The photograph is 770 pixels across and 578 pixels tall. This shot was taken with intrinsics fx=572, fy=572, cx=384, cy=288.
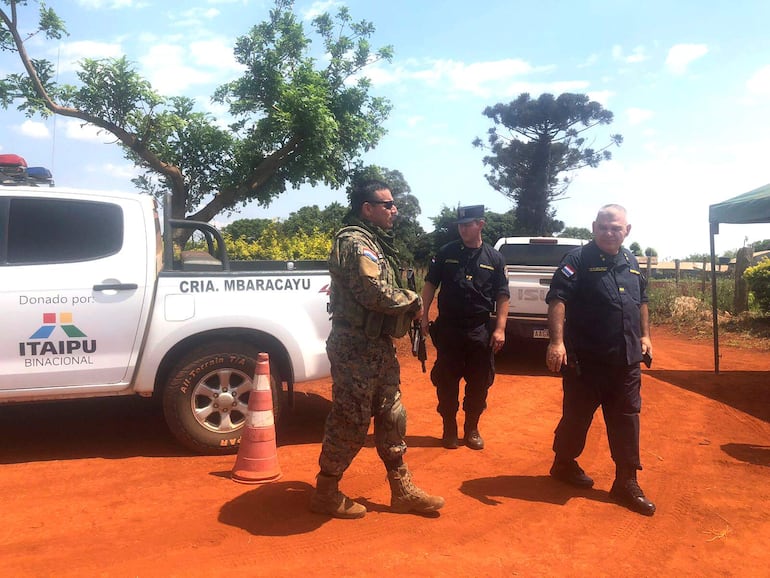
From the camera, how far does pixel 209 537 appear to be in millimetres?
3031

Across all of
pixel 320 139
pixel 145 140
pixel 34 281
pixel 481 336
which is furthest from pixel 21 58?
pixel 481 336

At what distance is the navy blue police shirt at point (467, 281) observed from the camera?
463cm

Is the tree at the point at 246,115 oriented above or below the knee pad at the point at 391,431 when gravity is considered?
above

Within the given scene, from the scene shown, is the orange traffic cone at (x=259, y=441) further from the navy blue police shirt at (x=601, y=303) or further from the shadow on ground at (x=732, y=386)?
the shadow on ground at (x=732, y=386)

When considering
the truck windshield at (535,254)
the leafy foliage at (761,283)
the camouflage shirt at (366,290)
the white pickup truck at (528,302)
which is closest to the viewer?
the camouflage shirt at (366,290)

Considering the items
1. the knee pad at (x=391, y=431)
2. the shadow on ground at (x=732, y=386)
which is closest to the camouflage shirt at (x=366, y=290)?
the knee pad at (x=391, y=431)

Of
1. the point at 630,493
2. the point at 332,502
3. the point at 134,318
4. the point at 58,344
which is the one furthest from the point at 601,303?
the point at 58,344

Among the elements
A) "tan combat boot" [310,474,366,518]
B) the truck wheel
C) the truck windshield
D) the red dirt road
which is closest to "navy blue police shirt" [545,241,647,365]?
the red dirt road

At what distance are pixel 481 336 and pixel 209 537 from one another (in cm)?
252

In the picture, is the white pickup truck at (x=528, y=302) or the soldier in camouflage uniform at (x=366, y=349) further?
the white pickup truck at (x=528, y=302)

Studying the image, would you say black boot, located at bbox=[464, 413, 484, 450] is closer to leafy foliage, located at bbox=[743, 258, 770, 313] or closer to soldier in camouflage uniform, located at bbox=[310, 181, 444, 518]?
soldier in camouflage uniform, located at bbox=[310, 181, 444, 518]

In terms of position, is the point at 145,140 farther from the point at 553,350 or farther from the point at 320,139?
the point at 553,350

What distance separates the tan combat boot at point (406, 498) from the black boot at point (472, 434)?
137 centimetres

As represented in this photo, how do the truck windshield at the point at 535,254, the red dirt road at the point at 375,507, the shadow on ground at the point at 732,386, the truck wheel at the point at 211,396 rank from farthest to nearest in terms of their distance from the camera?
the truck windshield at the point at 535,254 < the shadow on ground at the point at 732,386 < the truck wheel at the point at 211,396 < the red dirt road at the point at 375,507
